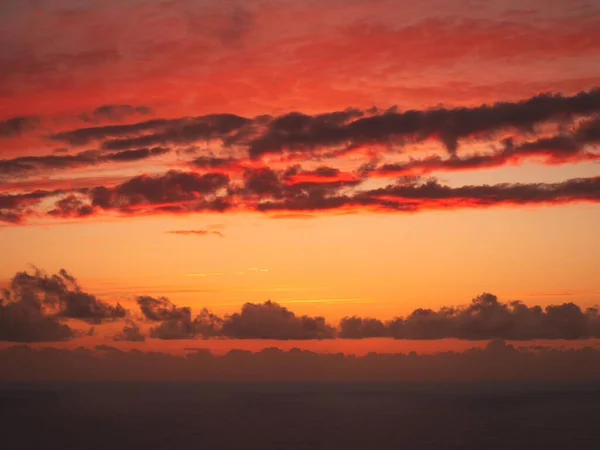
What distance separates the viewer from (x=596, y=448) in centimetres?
17238

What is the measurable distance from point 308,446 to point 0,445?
80.2 m

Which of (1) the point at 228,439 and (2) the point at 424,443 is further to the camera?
(1) the point at 228,439

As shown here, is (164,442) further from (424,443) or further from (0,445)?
(424,443)

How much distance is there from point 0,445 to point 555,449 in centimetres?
13982

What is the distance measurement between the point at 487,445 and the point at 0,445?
125 metres

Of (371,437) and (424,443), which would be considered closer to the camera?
(424,443)

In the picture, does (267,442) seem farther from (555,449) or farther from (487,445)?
(555,449)

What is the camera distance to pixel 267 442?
609 ft

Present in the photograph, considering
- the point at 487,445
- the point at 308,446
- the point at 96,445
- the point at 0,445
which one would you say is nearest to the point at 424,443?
the point at 487,445

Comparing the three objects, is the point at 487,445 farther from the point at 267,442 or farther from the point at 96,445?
the point at 96,445

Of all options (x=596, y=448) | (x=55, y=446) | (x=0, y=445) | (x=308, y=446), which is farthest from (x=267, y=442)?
(x=596, y=448)

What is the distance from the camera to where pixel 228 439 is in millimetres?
192750

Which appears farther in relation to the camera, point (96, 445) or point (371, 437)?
point (371, 437)

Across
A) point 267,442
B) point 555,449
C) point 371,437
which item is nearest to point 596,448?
point 555,449
